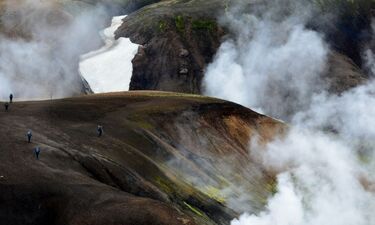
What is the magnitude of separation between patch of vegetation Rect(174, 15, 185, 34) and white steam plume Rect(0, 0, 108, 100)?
12849mm

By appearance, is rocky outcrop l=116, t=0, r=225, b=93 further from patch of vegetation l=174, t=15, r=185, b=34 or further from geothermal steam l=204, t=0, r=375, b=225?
geothermal steam l=204, t=0, r=375, b=225

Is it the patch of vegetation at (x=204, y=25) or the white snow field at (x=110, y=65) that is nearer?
the white snow field at (x=110, y=65)

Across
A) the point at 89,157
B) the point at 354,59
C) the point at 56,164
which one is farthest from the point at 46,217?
the point at 354,59

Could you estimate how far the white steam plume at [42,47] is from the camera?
8438cm

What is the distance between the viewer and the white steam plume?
84375 mm

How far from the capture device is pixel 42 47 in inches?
3671

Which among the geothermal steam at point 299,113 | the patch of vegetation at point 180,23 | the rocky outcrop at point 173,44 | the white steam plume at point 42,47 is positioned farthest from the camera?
the patch of vegetation at point 180,23

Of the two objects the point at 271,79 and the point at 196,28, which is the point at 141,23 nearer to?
the point at 196,28

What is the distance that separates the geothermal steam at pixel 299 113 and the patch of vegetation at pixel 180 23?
24.0 ft

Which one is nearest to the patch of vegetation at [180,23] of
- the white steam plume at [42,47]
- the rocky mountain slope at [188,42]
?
the rocky mountain slope at [188,42]

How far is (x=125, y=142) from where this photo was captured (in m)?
51.5

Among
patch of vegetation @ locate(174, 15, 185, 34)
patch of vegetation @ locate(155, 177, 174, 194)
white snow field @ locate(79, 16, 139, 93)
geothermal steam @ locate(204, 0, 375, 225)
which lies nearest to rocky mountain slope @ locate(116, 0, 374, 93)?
patch of vegetation @ locate(174, 15, 185, 34)

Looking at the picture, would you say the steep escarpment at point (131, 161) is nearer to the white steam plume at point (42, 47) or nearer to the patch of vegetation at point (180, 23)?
the white steam plume at point (42, 47)

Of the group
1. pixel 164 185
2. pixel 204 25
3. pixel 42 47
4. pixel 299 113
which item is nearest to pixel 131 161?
pixel 164 185
